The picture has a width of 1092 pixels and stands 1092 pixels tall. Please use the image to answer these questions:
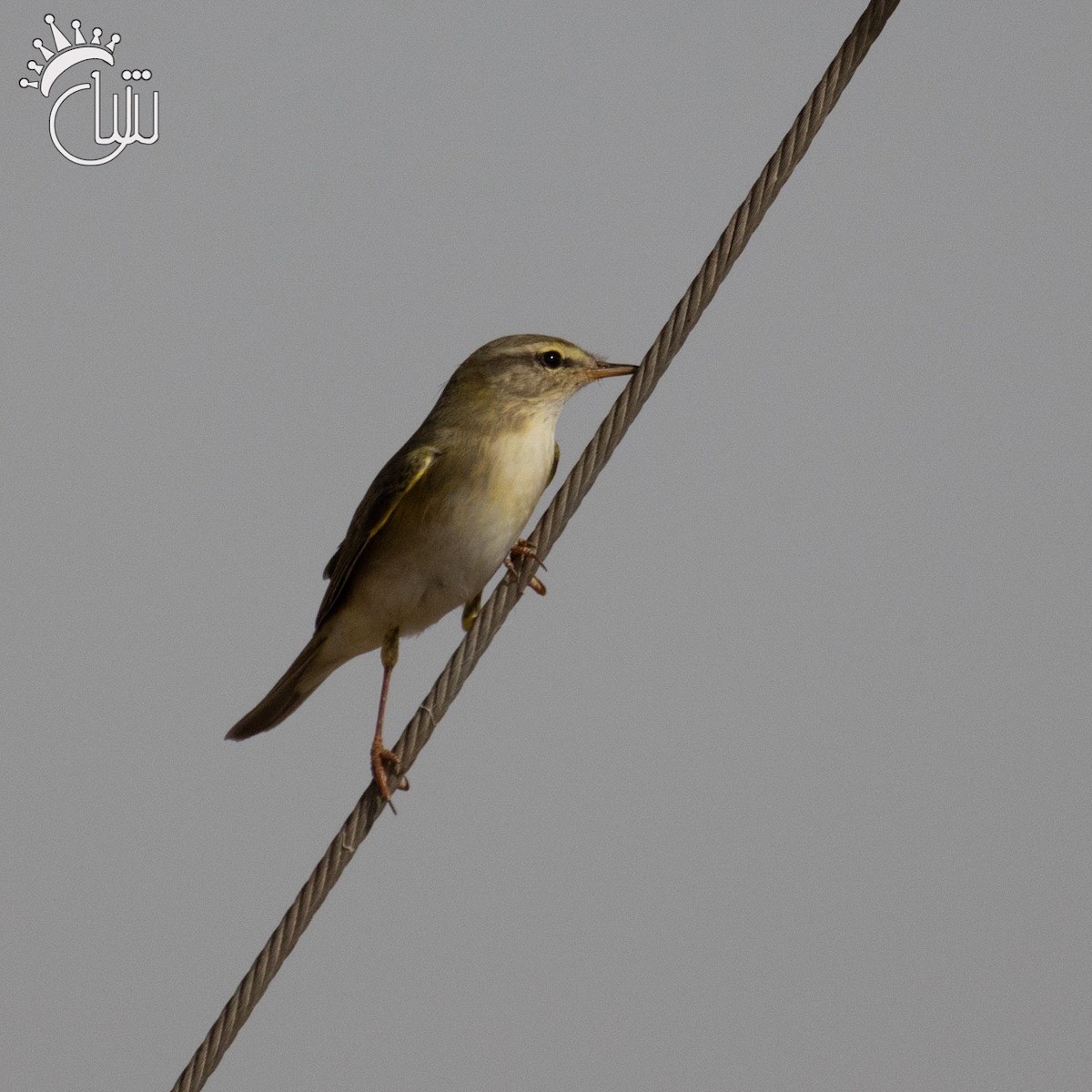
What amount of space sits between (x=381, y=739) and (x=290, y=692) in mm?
695

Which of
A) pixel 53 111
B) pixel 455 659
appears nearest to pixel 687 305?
pixel 455 659

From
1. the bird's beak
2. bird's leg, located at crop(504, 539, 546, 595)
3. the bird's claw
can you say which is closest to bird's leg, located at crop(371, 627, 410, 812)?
the bird's claw

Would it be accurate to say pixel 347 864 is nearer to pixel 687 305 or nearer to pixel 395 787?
pixel 395 787

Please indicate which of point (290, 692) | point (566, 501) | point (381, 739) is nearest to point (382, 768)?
point (381, 739)

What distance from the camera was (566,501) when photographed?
178 inches

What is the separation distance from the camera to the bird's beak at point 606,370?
5.55 meters

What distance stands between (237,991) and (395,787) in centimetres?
112

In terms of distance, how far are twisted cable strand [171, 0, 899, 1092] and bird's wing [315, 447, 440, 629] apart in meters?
0.64

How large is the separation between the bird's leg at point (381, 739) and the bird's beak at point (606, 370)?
1181 millimetres

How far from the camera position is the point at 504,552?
548 centimetres

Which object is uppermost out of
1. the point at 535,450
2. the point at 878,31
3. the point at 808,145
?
the point at 878,31

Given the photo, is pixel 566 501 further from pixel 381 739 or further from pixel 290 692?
pixel 290 692

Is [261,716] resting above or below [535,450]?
below

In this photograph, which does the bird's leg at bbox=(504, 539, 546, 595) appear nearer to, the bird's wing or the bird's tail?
the bird's wing
